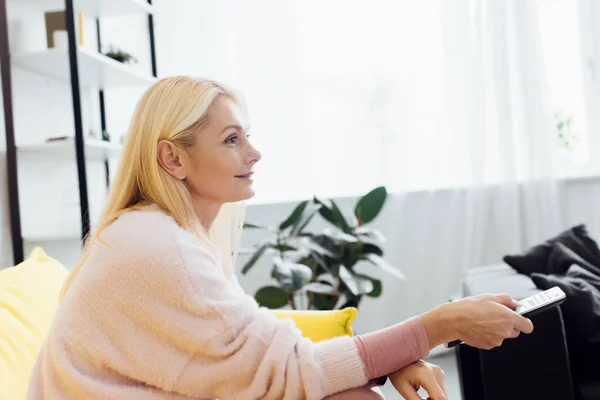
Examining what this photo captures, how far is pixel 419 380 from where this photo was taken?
959 millimetres

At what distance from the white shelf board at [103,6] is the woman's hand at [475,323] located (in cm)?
206

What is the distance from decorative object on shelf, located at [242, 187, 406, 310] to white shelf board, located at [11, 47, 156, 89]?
0.79m

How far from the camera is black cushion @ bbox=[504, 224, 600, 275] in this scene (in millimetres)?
2195

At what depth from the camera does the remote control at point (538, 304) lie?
103 cm

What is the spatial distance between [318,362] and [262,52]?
2.88 meters

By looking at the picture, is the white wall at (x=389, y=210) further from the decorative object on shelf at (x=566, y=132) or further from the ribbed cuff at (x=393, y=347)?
the ribbed cuff at (x=393, y=347)

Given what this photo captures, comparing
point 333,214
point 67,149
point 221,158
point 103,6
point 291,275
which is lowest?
point 291,275

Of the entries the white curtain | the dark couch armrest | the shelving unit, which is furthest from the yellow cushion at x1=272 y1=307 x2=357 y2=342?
the white curtain

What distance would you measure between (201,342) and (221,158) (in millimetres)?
328

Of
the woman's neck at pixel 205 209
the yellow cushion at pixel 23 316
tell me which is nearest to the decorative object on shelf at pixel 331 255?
the yellow cushion at pixel 23 316

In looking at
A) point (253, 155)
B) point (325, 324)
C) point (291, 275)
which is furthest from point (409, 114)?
point (253, 155)

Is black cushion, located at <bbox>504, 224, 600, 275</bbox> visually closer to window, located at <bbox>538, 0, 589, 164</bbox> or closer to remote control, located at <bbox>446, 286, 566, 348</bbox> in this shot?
remote control, located at <bbox>446, 286, 566, 348</bbox>

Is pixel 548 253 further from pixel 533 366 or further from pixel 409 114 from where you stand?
pixel 409 114

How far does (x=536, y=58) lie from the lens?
335 cm
